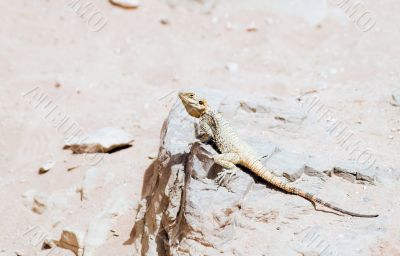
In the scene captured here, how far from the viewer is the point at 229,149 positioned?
17.3 ft

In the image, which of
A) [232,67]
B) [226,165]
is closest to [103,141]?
[226,165]

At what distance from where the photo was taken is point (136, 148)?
7.36 metres

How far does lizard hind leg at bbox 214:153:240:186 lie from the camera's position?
5121 millimetres

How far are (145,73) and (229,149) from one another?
492 cm

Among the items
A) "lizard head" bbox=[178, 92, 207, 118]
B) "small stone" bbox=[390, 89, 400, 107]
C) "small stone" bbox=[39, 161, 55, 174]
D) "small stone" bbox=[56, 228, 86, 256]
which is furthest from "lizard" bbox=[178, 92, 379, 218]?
"small stone" bbox=[39, 161, 55, 174]

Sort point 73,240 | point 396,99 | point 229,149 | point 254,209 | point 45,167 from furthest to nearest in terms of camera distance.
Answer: point 45,167, point 396,99, point 73,240, point 229,149, point 254,209

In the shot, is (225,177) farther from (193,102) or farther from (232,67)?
(232,67)

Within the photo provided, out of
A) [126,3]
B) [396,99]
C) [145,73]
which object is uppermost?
[126,3]

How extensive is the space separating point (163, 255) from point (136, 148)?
2.25m

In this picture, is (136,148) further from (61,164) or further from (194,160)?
(194,160)

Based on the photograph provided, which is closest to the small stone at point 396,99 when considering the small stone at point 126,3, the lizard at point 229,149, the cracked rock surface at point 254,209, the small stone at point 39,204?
the cracked rock surface at point 254,209

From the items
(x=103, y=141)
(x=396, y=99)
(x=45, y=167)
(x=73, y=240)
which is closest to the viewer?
(x=73, y=240)

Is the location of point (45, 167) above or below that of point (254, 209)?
below

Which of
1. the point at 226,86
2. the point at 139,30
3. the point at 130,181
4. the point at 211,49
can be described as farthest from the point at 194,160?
the point at 139,30
